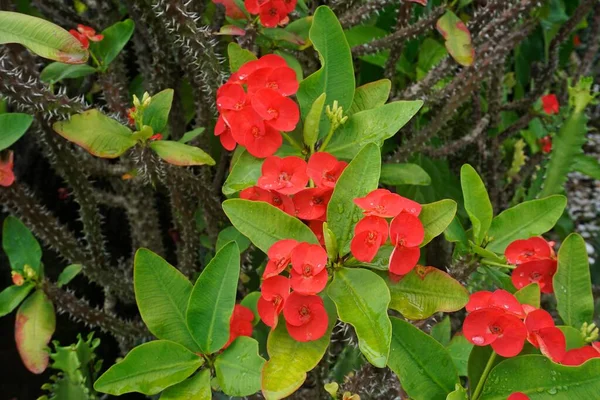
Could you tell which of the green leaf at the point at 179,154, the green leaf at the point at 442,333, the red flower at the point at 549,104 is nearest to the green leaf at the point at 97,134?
the green leaf at the point at 179,154

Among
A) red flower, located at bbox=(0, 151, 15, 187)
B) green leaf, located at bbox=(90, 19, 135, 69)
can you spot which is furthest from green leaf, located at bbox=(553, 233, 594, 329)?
red flower, located at bbox=(0, 151, 15, 187)

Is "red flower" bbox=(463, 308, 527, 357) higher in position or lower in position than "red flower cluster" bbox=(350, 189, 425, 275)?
lower

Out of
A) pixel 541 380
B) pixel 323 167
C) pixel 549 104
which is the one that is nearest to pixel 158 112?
pixel 323 167

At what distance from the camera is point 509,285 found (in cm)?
76

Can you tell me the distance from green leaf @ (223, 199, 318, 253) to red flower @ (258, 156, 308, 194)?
0.11 feet

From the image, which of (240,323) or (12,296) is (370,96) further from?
(12,296)

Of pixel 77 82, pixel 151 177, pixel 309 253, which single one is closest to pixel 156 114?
pixel 151 177

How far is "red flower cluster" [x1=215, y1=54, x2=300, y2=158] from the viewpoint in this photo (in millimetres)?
718

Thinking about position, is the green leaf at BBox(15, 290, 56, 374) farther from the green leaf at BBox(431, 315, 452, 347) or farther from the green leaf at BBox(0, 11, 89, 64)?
the green leaf at BBox(431, 315, 452, 347)

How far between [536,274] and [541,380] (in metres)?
0.16

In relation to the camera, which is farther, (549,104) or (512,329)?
(549,104)

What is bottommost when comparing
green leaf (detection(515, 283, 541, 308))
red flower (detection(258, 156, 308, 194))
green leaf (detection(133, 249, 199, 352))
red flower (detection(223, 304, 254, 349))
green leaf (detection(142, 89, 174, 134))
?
red flower (detection(223, 304, 254, 349))

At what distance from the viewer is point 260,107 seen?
2.33ft

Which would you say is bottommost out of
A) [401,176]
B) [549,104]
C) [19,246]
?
[19,246]
